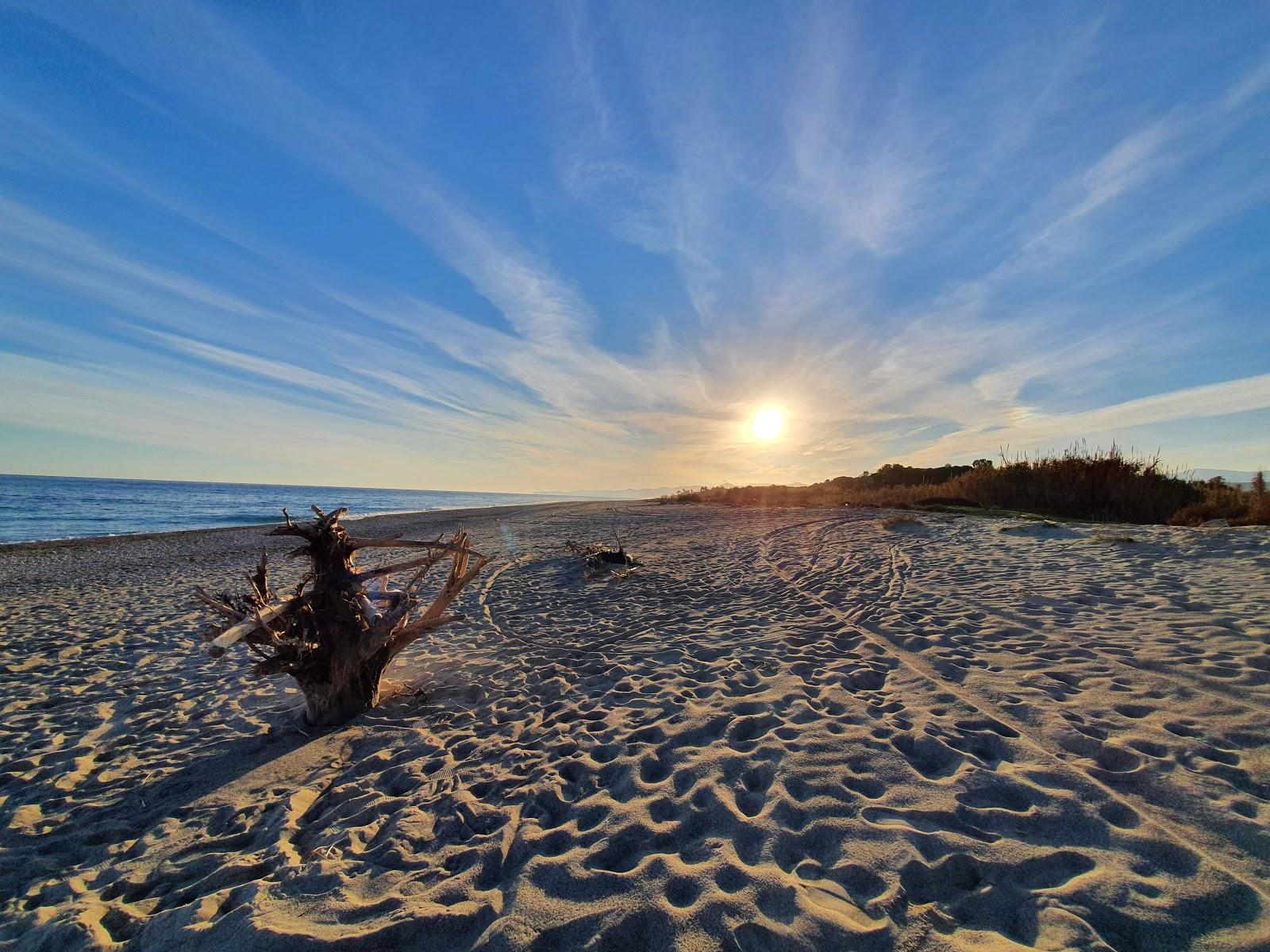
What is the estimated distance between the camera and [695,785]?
11.9 feet

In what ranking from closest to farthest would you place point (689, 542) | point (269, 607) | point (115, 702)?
point (269, 607)
point (115, 702)
point (689, 542)

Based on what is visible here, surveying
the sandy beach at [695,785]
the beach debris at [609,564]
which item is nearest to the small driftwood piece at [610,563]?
the beach debris at [609,564]

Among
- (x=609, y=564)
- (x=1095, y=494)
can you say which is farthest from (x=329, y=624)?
(x=1095, y=494)

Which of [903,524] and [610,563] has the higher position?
[903,524]

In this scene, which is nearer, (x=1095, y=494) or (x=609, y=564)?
(x=609, y=564)

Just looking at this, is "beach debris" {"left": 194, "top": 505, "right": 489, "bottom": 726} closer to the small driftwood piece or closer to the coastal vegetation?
the small driftwood piece

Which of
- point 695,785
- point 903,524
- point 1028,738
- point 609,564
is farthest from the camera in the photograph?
point 903,524

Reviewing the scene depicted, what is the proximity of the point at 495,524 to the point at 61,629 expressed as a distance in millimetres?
21112

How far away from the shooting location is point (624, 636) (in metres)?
7.63

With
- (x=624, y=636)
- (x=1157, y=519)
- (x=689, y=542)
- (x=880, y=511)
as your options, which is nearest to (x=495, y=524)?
(x=689, y=542)

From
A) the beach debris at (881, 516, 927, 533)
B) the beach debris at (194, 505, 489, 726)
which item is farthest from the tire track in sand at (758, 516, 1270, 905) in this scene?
the beach debris at (881, 516, 927, 533)

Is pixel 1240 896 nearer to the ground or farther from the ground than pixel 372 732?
farther from the ground

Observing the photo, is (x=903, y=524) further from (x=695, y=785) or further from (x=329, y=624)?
(x=329, y=624)

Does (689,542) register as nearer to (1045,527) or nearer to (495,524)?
(1045,527)
